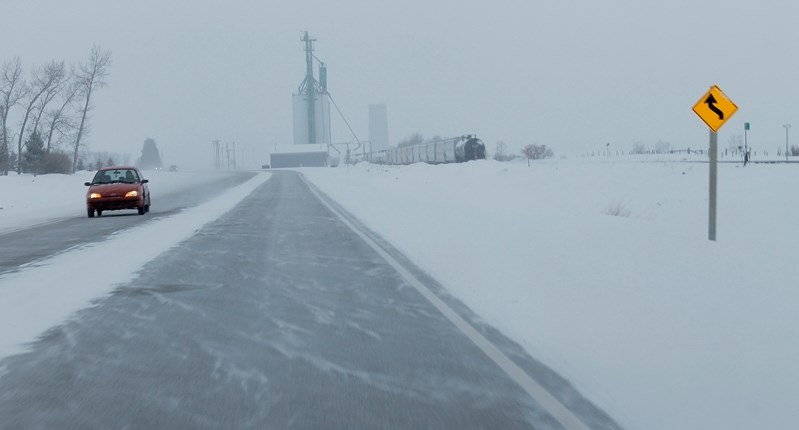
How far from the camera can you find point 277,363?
8.14 m

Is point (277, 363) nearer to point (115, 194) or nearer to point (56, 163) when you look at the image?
point (115, 194)

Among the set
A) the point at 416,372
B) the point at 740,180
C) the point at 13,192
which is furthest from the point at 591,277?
the point at 13,192

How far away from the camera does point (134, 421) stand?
628 centimetres

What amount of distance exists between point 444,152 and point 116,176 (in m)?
62.9

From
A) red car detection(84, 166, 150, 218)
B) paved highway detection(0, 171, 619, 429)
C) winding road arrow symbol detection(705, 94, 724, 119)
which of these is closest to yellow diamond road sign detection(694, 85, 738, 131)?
winding road arrow symbol detection(705, 94, 724, 119)

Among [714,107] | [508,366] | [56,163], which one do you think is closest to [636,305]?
[508,366]

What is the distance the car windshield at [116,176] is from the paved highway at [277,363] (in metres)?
18.7

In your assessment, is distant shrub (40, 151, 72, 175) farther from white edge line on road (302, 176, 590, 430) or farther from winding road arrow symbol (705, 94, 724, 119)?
winding road arrow symbol (705, 94, 724, 119)

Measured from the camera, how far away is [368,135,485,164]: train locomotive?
8494 centimetres

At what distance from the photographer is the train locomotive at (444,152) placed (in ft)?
279

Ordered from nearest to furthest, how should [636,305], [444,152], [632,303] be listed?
1. [636,305]
2. [632,303]
3. [444,152]

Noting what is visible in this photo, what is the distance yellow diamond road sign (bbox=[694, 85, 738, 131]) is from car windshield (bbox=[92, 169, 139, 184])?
69.2 ft

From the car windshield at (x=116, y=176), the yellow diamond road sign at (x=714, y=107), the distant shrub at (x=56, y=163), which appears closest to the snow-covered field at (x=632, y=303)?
the yellow diamond road sign at (x=714, y=107)

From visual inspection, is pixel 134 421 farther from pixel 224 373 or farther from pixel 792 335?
pixel 792 335
